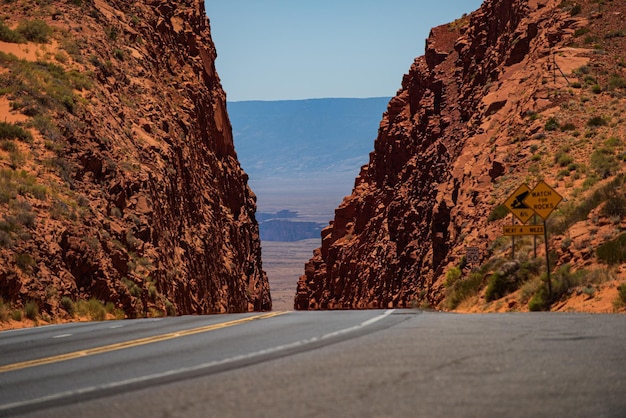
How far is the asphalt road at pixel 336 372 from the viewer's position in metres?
7.41

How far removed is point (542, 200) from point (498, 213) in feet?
50.7

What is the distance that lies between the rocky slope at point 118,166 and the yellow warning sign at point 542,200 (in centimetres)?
1436

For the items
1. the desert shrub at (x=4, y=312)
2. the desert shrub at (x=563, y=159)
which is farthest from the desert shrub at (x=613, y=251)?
the desert shrub at (x=4, y=312)

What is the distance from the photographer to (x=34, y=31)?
4447cm

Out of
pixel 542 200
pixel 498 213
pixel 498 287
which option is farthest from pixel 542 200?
pixel 498 213

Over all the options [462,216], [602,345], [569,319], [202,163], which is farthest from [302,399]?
[202,163]

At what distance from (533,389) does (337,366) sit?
2197mm

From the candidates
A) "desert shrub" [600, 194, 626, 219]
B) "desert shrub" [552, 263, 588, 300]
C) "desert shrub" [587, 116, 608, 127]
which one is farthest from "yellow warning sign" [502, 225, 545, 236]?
"desert shrub" [587, 116, 608, 127]

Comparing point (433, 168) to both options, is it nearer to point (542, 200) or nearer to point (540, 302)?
point (540, 302)

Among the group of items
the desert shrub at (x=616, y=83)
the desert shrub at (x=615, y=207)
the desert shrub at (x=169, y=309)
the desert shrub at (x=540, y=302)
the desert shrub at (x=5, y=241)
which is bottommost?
the desert shrub at (x=169, y=309)

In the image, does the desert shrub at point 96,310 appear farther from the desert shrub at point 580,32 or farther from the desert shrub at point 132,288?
the desert shrub at point 580,32

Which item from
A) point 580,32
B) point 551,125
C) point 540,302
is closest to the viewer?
point 540,302

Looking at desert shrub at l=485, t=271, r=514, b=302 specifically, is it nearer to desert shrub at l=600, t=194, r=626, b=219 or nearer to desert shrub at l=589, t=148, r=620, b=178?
desert shrub at l=600, t=194, r=626, b=219

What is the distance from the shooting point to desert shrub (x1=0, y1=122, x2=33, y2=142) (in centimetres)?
3288
